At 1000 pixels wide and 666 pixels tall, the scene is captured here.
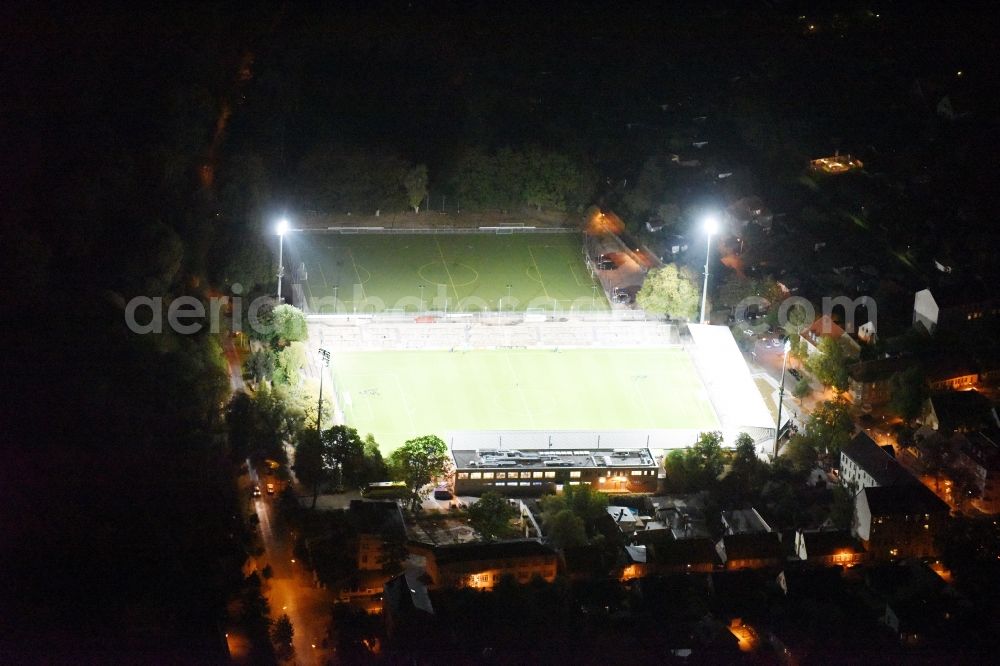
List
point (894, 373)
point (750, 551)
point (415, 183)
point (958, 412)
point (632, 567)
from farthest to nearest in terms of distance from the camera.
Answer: point (415, 183), point (894, 373), point (958, 412), point (750, 551), point (632, 567)

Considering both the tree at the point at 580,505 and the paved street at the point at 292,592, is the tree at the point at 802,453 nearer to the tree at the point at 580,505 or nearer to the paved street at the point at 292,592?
the tree at the point at 580,505

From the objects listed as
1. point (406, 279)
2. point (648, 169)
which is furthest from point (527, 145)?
point (406, 279)

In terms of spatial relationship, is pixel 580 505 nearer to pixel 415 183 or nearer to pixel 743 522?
pixel 743 522

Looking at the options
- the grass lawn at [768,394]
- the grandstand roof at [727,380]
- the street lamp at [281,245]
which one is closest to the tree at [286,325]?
the street lamp at [281,245]

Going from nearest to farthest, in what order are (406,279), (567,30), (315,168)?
1. (406,279)
2. (315,168)
3. (567,30)

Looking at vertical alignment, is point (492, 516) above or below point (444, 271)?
below

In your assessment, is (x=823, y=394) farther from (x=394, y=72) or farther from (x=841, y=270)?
(x=394, y=72)

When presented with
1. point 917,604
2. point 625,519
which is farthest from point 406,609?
point 917,604

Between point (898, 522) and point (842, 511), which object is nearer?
point (898, 522)
